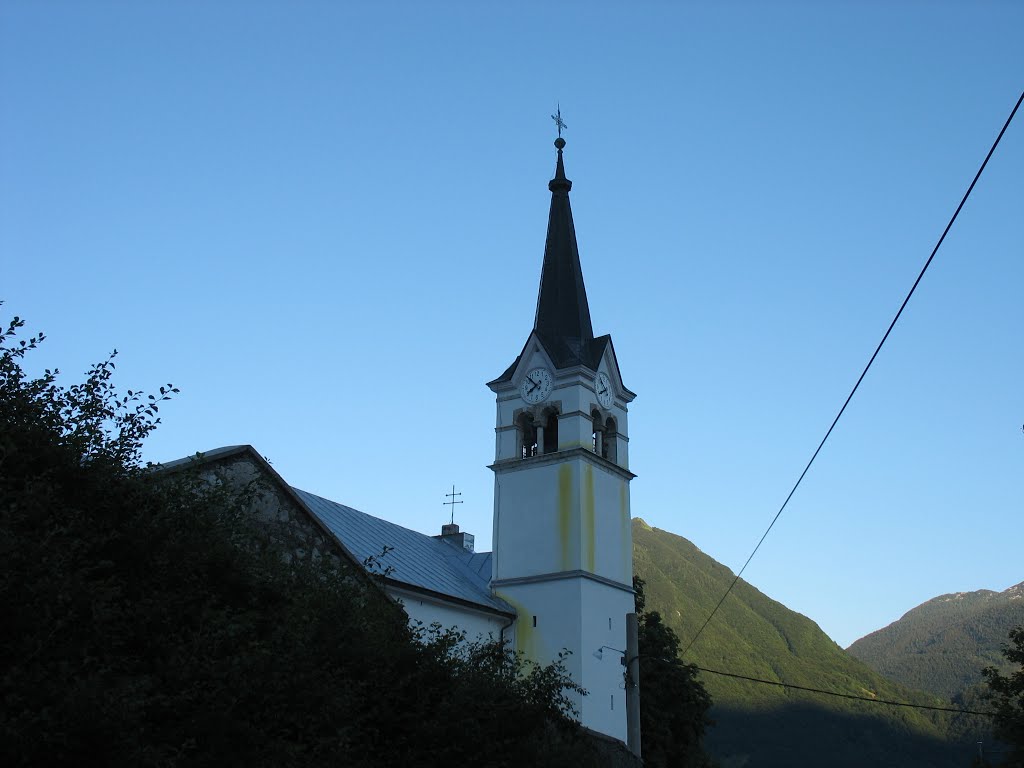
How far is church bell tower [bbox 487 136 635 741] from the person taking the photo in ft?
100

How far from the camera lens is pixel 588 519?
31578 millimetres

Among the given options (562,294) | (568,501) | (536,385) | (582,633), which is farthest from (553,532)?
(562,294)

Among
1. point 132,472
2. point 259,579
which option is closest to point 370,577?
point 259,579

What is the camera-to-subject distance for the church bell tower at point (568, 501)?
30.6 metres

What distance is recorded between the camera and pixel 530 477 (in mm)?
32656

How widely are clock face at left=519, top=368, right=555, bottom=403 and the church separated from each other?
0.04m

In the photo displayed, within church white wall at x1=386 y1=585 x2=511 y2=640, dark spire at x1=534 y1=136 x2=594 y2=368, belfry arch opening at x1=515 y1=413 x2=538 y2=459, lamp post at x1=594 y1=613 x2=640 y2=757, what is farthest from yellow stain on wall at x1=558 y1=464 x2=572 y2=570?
lamp post at x1=594 y1=613 x2=640 y2=757

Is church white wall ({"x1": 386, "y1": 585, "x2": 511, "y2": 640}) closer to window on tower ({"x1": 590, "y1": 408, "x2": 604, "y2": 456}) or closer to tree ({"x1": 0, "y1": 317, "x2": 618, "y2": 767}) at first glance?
window on tower ({"x1": 590, "y1": 408, "x2": 604, "y2": 456})

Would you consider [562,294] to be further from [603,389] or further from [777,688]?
[777,688]

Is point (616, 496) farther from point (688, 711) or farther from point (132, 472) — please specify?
point (132, 472)

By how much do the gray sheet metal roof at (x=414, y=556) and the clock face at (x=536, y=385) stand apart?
17.6 feet

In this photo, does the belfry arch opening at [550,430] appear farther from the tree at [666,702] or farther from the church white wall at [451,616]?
the tree at [666,702]

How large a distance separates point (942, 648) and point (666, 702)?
129 metres

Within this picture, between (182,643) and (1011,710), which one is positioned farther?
(1011,710)
